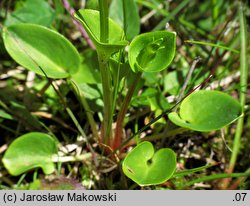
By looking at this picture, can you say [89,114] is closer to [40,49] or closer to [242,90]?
[40,49]

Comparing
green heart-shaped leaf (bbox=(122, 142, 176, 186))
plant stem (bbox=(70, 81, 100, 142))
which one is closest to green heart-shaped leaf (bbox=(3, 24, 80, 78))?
plant stem (bbox=(70, 81, 100, 142))

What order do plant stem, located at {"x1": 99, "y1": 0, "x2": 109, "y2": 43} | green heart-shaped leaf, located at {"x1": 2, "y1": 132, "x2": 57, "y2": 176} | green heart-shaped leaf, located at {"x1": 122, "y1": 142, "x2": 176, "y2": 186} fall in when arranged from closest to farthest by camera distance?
plant stem, located at {"x1": 99, "y1": 0, "x2": 109, "y2": 43} → green heart-shaped leaf, located at {"x1": 122, "y1": 142, "x2": 176, "y2": 186} → green heart-shaped leaf, located at {"x1": 2, "y1": 132, "x2": 57, "y2": 176}

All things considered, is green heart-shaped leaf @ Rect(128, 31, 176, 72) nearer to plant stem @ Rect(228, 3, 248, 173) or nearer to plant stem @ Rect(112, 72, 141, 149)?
plant stem @ Rect(112, 72, 141, 149)

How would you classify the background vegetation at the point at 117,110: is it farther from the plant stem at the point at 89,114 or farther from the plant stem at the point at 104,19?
the plant stem at the point at 104,19

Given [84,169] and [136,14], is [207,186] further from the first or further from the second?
[136,14]

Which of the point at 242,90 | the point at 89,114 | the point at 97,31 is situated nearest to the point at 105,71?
the point at 97,31
